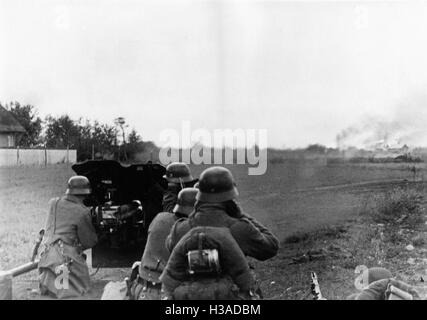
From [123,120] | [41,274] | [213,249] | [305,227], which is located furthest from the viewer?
[305,227]

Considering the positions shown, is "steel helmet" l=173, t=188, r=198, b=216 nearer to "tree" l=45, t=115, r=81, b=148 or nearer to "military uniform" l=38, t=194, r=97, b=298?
"military uniform" l=38, t=194, r=97, b=298

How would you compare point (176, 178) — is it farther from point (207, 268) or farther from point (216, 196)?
point (207, 268)

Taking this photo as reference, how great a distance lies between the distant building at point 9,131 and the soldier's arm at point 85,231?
320 cm

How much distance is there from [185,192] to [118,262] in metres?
3.53

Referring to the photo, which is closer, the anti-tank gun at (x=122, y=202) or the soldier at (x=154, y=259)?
the soldier at (x=154, y=259)

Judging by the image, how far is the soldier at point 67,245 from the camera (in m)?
6.37

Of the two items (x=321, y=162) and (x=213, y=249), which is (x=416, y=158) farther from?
(x=213, y=249)

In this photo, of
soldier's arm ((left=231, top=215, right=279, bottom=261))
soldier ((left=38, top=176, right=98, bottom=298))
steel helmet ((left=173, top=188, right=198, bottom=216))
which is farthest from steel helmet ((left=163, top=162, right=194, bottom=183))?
soldier's arm ((left=231, top=215, right=279, bottom=261))

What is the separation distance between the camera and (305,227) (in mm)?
11188

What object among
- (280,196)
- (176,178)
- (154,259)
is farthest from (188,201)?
(280,196)

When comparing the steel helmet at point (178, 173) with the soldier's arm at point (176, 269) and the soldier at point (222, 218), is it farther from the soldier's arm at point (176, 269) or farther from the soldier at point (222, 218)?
the soldier's arm at point (176, 269)

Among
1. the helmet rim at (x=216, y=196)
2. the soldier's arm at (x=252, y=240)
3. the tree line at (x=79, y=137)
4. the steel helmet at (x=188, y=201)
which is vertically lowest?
the soldier's arm at (x=252, y=240)

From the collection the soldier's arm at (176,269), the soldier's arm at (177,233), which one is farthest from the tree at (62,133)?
the soldier's arm at (176,269)
